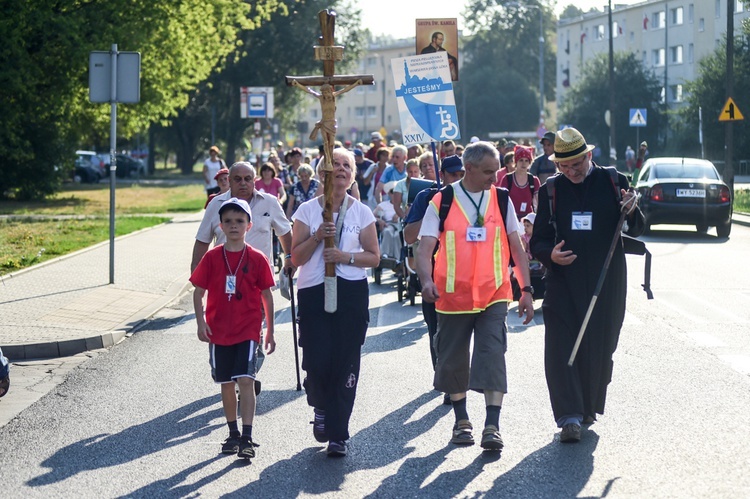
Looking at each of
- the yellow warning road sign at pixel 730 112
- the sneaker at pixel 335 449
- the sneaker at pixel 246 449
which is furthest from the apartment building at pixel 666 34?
the sneaker at pixel 246 449

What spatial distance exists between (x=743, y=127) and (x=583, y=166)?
4618 centimetres

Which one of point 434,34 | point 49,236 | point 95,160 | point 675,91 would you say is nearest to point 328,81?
point 434,34

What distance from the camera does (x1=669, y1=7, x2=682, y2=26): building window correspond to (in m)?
83.1

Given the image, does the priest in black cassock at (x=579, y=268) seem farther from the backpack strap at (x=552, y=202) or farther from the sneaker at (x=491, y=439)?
the sneaker at (x=491, y=439)

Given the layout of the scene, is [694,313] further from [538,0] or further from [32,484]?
[538,0]

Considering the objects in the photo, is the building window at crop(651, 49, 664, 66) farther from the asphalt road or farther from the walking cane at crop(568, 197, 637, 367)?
the walking cane at crop(568, 197, 637, 367)

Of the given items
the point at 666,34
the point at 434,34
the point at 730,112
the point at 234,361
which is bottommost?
the point at 234,361

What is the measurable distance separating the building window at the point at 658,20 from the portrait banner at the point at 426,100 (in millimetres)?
75997

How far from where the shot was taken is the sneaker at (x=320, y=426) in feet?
22.8

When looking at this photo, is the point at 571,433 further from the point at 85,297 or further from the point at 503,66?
the point at 503,66

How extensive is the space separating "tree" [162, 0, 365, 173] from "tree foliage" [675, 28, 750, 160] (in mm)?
16609

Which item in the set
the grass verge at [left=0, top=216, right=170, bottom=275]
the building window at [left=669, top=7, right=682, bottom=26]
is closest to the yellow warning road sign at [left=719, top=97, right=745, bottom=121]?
the grass verge at [left=0, top=216, right=170, bottom=275]

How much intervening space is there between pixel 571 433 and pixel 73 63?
27912 mm

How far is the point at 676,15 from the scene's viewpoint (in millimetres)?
83688
